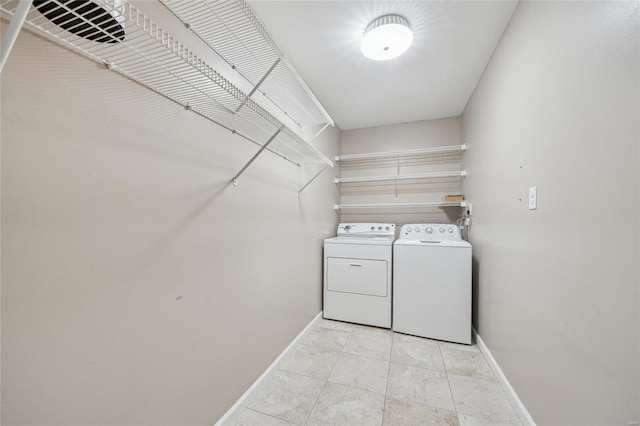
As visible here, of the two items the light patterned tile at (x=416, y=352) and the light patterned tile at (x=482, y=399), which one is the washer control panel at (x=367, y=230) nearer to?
the light patterned tile at (x=416, y=352)

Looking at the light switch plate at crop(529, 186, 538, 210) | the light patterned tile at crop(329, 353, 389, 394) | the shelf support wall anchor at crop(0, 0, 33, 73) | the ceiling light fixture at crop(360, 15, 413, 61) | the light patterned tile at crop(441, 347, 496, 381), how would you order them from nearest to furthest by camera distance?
the shelf support wall anchor at crop(0, 0, 33, 73)
the light switch plate at crop(529, 186, 538, 210)
the ceiling light fixture at crop(360, 15, 413, 61)
the light patterned tile at crop(329, 353, 389, 394)
the light patterned tile at crop(441, 347, 496, 381)

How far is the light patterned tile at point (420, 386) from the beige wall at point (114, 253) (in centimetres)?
99

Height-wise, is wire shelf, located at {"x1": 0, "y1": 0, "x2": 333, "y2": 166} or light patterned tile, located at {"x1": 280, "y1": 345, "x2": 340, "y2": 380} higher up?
wire shelf, located at {"x1": 0, "y1": 0, "x2": 333, "y2": 166}

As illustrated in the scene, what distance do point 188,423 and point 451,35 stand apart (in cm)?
264

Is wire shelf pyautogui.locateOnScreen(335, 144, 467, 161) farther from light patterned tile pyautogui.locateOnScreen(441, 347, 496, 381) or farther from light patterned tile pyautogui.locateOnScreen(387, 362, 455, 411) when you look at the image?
light patterned tile pyautogui.locateOnScreen(387, 362, 455, 411)

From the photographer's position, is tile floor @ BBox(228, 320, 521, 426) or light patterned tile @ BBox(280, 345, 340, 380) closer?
tile floor @ BBox(228, 320, 521, 426)

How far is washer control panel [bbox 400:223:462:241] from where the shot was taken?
2.76m

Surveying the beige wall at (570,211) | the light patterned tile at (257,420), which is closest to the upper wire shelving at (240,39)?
the beige wall at (570,211)

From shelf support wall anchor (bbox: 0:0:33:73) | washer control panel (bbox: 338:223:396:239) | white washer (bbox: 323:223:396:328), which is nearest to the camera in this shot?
shelf support wall anchor (bbox: 0:0:33:73)

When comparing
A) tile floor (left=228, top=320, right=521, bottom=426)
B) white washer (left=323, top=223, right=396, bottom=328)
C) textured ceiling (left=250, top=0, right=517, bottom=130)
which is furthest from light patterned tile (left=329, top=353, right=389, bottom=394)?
textured ceiling (left=250, top=0, right=517, bottom=130)

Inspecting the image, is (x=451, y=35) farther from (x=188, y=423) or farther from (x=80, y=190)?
(x=188, y=423)

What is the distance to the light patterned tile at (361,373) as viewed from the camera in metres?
1.64

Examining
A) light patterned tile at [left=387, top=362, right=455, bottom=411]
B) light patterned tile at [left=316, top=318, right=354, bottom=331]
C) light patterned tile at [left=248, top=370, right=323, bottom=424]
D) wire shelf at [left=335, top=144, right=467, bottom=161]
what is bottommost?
light patterned tile at [left=316, top=318, right=354, bottom=331]

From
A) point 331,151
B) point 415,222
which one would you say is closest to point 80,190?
point 331,151
